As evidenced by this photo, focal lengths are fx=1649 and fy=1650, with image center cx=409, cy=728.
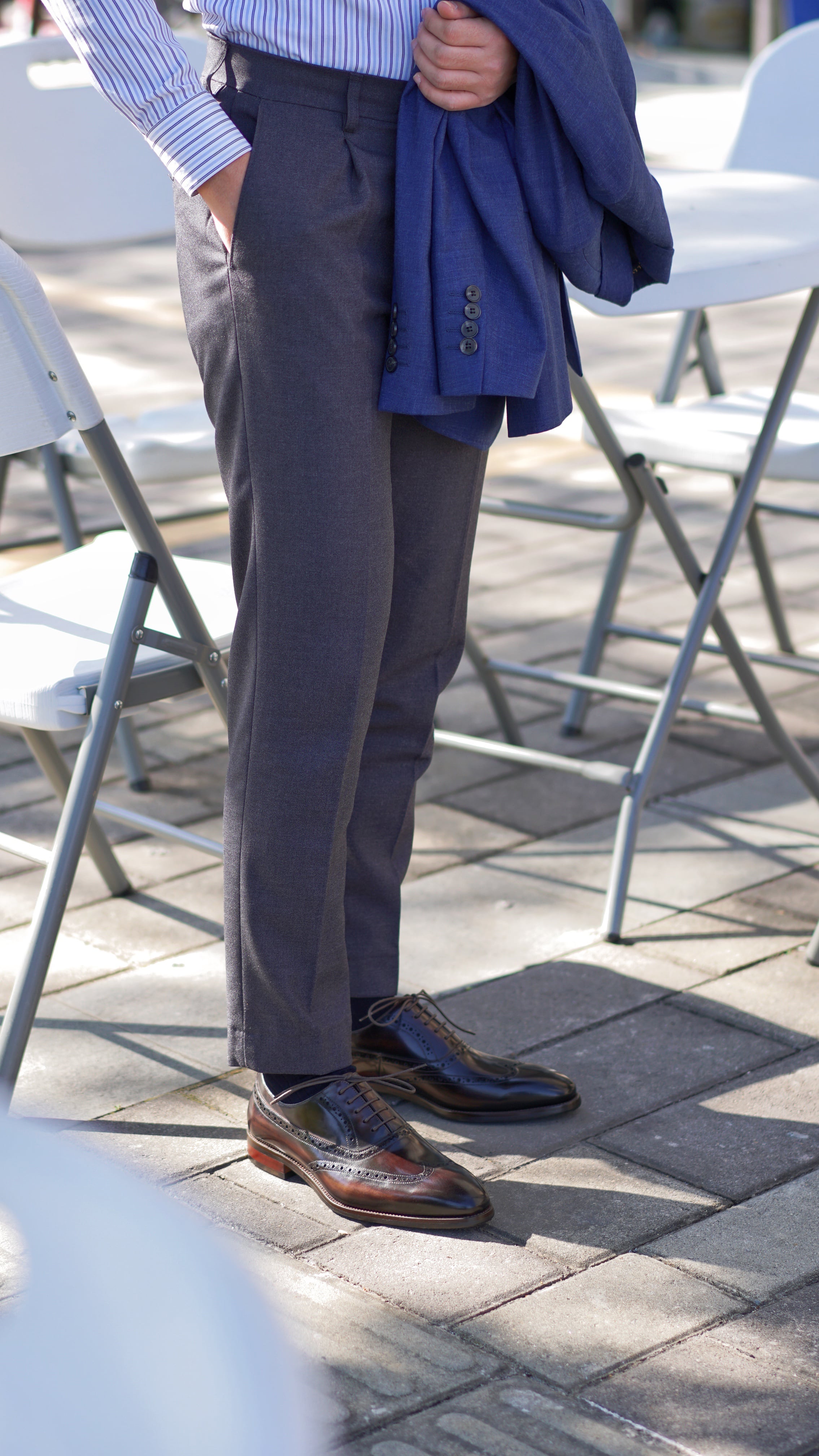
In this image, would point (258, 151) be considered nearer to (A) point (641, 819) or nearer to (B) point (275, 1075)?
(B) point (275, 1075)

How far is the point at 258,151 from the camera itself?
5.29 feet

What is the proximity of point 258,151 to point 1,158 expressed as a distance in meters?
1.75

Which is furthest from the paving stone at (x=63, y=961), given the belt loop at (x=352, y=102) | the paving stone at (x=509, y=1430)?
the belt loop at (x=352, y=102)

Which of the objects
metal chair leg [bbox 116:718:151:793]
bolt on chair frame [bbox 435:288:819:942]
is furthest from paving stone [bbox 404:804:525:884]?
metal chair leg [bbox 116:718:151:793]

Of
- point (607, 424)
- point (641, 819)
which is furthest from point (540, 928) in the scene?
point (607, 424)

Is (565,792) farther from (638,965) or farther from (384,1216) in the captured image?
(384,1216)

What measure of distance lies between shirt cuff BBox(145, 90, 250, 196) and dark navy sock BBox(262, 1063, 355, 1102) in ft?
3.22

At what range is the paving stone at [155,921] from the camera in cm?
250

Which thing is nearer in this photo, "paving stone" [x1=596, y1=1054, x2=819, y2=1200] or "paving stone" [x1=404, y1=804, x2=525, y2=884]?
"paving stone" [x1=596, y1=1054, x2=819, y2=1200]

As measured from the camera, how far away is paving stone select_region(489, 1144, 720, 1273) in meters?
1.77

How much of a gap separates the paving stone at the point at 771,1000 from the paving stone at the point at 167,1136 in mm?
689

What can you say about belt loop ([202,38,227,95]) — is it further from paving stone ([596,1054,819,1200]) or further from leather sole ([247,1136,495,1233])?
paving stone ([596,1054,819,1200])

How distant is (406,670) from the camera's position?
196 cm

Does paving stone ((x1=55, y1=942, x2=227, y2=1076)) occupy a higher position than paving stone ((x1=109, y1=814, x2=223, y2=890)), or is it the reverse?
paving stone ((x1=55, y1=942, x2=227, y2=1076))
